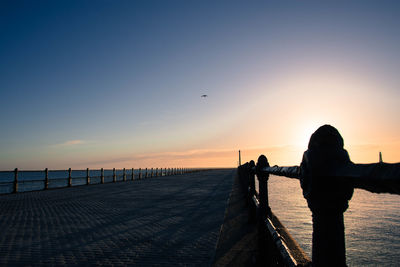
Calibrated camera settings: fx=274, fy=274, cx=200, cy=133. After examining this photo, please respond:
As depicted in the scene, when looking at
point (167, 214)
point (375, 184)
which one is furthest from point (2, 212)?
point (375, 184)

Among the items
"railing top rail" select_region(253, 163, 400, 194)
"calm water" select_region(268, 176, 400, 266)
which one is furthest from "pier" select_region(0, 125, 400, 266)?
"calm water" select_region(268, 176, 400, 266)

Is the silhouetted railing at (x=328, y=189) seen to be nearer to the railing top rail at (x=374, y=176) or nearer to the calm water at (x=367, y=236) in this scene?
the railing top rail at (x=374, y=176)

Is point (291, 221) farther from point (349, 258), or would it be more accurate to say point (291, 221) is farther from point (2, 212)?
point (2, 212)

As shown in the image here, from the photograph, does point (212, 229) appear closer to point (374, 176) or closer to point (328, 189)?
point (328, 189)

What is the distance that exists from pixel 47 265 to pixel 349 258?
5923 millimetres

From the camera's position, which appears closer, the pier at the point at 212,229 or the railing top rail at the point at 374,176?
the railing top rail at the point at 374,176

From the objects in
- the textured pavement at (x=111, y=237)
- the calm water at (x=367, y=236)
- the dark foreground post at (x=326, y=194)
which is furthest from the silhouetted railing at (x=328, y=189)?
the calm water at (x=367, y=236)

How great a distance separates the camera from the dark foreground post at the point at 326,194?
106cm

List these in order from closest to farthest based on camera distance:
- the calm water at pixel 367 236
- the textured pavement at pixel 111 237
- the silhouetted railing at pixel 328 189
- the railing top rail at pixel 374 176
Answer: the railing top rail at pixel 374 176 → the silhouetted railing at pixel 328 189 → the textured pavement at pixel 111 237 → the calm water at pixel 367 236

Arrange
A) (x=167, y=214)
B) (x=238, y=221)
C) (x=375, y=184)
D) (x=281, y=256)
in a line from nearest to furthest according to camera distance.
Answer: (x=375, y=184) < (x=281, y=256) < (x=238, y=221) < (x=167, y=214)

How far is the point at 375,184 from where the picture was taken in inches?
31.1

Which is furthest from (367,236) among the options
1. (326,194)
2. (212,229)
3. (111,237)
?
(326,194)

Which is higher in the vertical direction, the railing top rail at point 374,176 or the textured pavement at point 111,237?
the railing top rail at point 374,176

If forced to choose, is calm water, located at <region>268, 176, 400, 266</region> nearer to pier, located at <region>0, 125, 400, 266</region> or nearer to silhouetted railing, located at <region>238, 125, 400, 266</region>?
pier, located at <region>0, 125, 400, 266</region>
